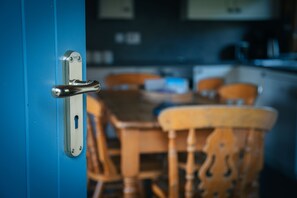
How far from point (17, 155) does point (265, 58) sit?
17.4 feet

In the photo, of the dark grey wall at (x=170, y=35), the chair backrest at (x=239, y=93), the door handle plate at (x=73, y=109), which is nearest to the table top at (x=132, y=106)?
the chair backrest at (x=239, y=93)

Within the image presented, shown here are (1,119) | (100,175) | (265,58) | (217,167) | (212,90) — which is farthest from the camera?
(265,58)

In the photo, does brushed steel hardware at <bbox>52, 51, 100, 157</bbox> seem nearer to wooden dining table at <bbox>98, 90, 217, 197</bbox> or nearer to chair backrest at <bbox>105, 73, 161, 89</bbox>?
wooden dining table at <bbox>98, 90, 217, 197</bbox>

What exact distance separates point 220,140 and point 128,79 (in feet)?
6.51

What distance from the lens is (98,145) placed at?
2.53 metres

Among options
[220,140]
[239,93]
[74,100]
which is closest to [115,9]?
[239,93]

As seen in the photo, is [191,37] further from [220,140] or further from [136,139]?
[220,140]

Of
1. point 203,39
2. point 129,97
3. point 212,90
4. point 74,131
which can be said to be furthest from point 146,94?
point 203,39

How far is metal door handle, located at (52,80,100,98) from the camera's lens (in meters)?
0.90

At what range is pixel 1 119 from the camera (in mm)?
903

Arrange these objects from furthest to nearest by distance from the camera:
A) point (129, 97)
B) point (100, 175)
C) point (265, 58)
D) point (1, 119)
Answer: point (265, 58) → point (129, 97) → point (100, 175) → point (1, 119)

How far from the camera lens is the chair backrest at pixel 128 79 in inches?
154

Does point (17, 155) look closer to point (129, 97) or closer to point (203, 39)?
point (129, 97)

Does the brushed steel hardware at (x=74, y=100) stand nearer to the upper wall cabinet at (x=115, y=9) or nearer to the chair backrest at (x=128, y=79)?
the chair backrest at (x=128, y=79)
